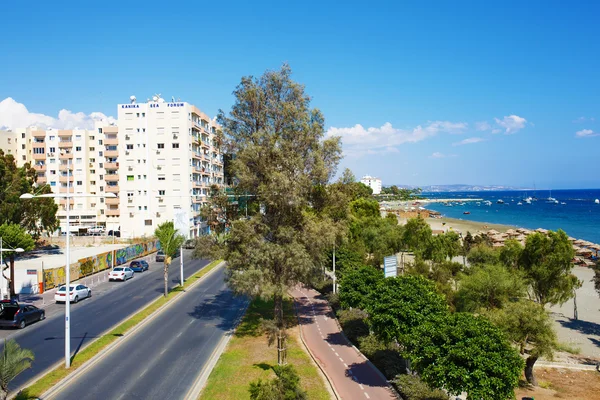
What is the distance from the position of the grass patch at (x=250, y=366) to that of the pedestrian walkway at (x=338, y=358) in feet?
2.44

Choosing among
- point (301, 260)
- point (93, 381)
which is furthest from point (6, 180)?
point (301, 260)

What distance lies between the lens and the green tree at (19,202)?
4806 centimetres

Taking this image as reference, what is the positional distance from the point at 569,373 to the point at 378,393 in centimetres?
1129

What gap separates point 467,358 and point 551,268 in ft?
65.8

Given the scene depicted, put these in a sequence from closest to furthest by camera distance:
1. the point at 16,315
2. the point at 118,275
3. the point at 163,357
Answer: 1. the point at 163,357
2. the point at 16,315
3. the point at 118,275

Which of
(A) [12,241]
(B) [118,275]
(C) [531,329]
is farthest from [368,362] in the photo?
(B) [118,275]

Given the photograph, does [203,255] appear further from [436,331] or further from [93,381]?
[436,331]

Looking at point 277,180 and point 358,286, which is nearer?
point 277,180

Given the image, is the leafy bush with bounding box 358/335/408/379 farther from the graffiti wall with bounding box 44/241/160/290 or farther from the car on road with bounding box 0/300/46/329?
the graffiti wall with bounding box 44/241/160/290

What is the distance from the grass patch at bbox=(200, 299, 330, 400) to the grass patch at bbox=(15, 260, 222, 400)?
6825mm

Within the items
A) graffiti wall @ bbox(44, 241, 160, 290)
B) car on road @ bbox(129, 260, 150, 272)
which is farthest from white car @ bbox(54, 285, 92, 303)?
car on road @ bbox(129, 260, 150, 272)

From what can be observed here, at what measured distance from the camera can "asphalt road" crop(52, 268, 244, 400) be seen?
18141 millimetres

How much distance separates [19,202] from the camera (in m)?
49.9

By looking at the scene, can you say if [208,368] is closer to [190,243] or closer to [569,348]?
[569,348]
